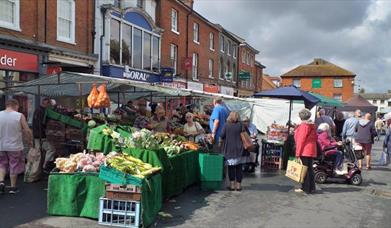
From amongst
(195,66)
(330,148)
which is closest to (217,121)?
(330,148)

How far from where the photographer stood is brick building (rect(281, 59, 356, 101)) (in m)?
72.7

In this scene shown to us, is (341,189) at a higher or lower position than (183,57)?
lower

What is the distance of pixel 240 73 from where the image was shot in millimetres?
44781

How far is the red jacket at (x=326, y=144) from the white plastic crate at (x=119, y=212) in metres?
5.78

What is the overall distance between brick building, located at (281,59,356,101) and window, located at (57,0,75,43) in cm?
6134

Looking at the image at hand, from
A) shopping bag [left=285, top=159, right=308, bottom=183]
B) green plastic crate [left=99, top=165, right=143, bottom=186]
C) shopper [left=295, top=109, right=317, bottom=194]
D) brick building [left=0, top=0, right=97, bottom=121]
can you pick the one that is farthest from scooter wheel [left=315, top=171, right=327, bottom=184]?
brick building [left=0, top=0, right=97, bottom=121]

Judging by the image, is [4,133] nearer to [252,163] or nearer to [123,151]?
[123,151]

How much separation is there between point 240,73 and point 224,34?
18.3ft

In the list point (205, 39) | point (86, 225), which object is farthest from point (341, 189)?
point (205, 39)

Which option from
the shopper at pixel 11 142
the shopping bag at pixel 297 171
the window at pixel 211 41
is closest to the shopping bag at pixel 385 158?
the shopping bag at pixel 297 171

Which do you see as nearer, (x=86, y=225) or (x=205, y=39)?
(x=86, y=225)

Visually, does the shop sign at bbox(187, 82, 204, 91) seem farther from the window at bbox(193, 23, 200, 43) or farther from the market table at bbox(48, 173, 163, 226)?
the market table at bbox(48, 173, 163, 226)

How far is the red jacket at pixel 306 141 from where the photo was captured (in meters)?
8.92

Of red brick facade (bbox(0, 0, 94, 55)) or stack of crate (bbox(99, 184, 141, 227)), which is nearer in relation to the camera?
stack of crate (bbox(99, 184, 141, 227))
